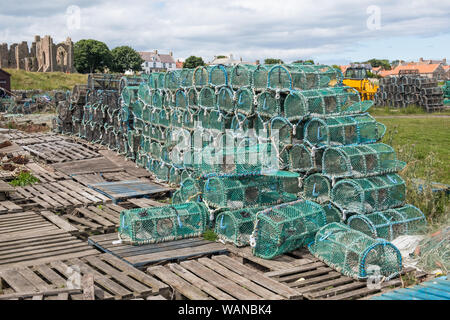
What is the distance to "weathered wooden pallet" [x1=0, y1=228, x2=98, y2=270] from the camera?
495cm

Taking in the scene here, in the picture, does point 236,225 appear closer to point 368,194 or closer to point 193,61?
point 368,194

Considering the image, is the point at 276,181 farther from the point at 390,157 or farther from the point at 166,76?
the point at 166,76

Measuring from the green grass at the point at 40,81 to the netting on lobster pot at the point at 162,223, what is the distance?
108ft

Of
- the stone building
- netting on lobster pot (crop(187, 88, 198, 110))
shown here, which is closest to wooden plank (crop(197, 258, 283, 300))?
netting on lobster pot (crop(187, 88, 198, 110))

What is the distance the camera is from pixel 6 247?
5.28 metres

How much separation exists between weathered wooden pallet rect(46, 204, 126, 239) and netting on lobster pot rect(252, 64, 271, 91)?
270cm

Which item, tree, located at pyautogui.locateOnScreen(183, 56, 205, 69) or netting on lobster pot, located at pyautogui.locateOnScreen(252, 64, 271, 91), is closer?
netting on lobster pot, located at pyautogui.locateOnScreen(252, 64, 271, 91)

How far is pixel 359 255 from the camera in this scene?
4516 mm

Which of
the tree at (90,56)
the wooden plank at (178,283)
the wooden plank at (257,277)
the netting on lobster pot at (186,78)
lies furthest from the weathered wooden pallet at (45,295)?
the tree at (90,56)

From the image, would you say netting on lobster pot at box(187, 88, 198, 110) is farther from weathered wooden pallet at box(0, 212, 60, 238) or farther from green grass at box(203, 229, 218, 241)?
weathered wooden pallet at box(0, 212, 60, 238)
